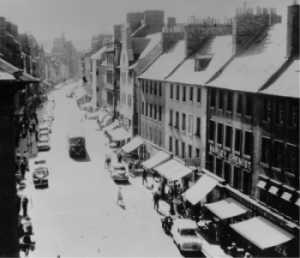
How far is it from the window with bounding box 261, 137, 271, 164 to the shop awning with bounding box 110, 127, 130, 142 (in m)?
35.0

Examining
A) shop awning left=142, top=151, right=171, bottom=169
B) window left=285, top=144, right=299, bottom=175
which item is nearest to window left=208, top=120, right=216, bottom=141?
shop awning left=142, top=151, right=171, bottom=169

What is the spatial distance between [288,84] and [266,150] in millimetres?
4356

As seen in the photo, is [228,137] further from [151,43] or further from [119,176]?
[151,43]

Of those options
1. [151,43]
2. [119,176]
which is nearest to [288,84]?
[119,176]

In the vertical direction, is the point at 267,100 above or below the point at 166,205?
above

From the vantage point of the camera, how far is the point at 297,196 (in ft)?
89.0

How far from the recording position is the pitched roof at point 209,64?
41175mm

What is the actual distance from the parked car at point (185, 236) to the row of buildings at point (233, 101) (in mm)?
4325

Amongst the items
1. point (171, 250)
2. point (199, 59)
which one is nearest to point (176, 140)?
point (199, 59)

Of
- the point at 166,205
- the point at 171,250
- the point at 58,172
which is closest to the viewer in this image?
the point at 171,250

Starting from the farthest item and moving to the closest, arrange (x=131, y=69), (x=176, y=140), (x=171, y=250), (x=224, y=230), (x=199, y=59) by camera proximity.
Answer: (x=131, y=69) < (x=176, y=140) < (x=199, y=59) < (x=224, y=230) < (x=171, y=250)

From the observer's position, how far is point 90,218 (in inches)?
1415

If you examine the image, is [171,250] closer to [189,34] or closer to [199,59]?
[199,59]

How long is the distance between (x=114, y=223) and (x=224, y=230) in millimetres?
8077
